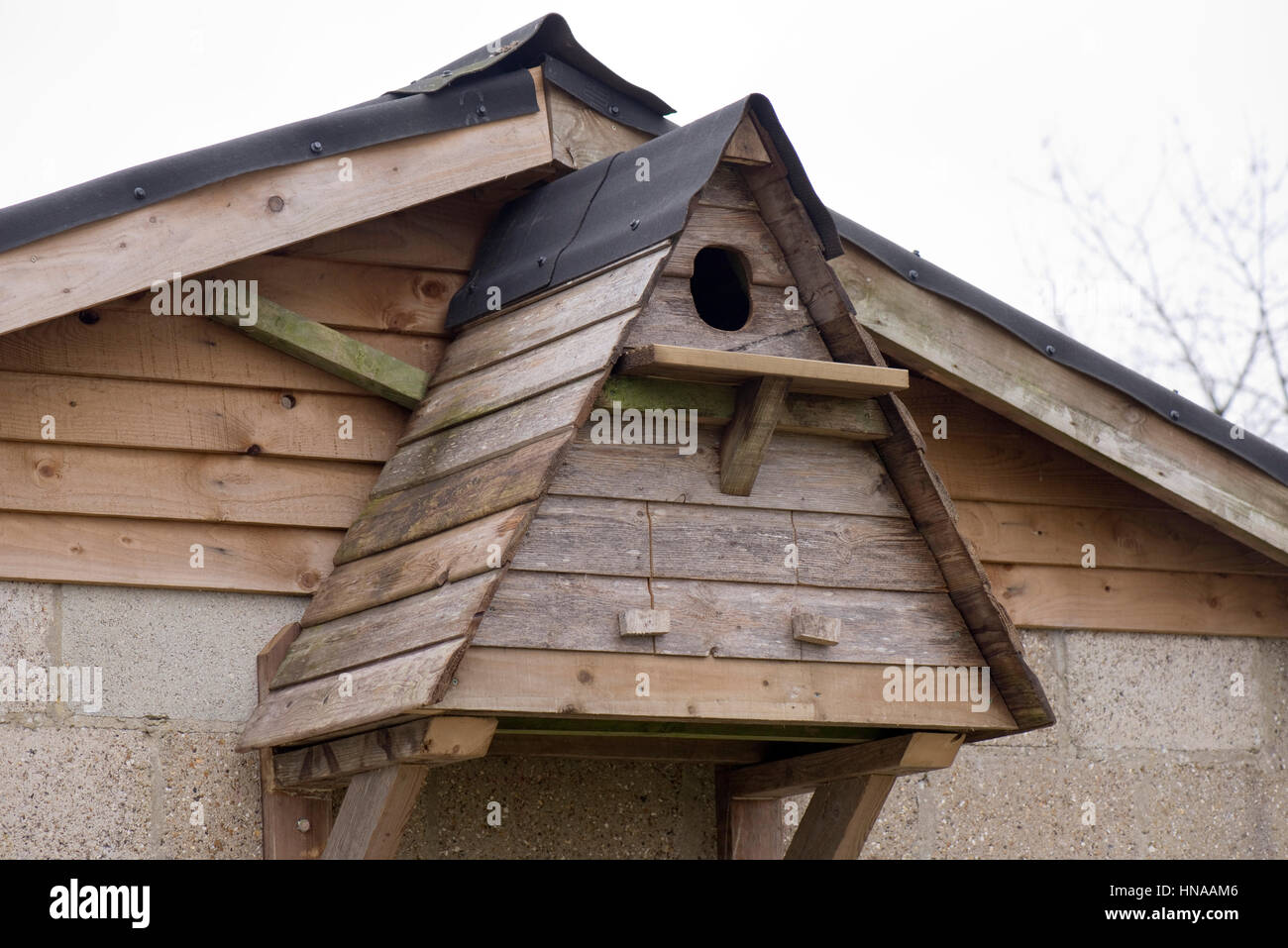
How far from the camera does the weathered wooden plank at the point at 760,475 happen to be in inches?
136

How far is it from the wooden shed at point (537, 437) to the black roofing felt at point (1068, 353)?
0.01 meters

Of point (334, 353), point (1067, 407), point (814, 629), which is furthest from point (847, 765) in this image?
point (334, 353)

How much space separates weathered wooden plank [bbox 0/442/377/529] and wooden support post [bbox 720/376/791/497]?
106 cm

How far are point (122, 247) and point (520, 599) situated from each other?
124 centimetres

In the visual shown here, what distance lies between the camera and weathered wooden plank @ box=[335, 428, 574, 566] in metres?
3.32

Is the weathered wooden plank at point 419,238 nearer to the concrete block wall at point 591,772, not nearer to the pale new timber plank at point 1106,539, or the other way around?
the concrete block wall at point 591,772

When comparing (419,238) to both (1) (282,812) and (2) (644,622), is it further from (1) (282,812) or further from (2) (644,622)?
(1) (282,812)

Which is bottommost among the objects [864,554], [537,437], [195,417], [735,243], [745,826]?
[745,826]

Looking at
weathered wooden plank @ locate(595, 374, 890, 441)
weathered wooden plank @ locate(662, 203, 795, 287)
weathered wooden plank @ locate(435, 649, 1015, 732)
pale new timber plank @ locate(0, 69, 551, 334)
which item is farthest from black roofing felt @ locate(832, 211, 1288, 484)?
weathered wooden plank @ locate(435, 649, 1015, 732)

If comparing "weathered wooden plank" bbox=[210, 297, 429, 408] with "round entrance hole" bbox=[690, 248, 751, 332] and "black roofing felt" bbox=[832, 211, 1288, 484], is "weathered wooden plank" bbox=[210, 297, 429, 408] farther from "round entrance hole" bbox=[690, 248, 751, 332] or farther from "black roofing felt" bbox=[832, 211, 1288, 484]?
"black roofing felt" bbox=[832, 211, 1288, 484]

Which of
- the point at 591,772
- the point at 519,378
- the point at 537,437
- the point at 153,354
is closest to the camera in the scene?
the point at 537,437

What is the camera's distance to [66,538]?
3.80 meters

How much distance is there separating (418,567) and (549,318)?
702 mm

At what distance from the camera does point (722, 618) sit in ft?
11.3
